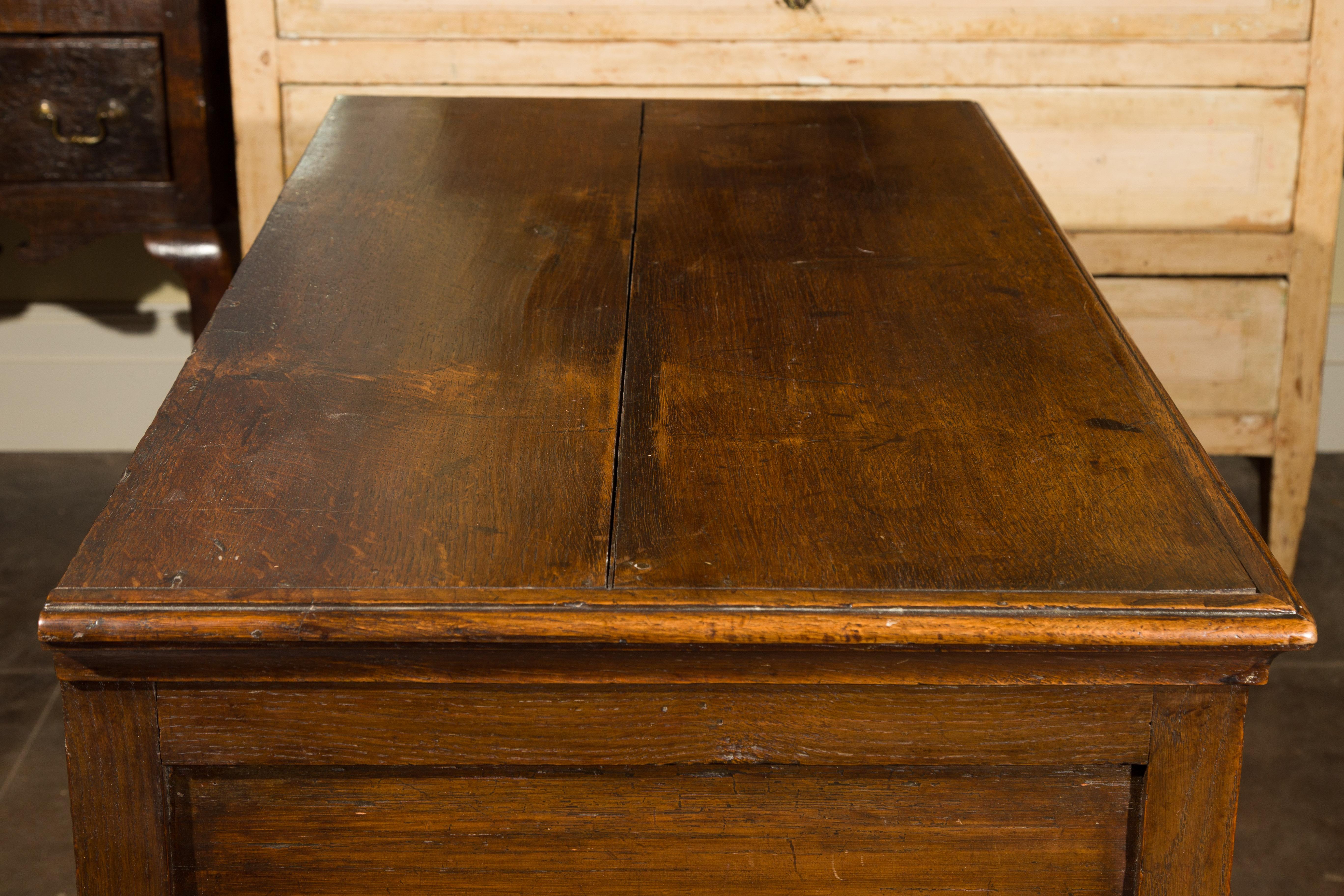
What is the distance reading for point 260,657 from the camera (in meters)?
0.66

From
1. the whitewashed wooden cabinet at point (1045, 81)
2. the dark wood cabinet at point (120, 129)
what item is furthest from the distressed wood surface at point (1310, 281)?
the dark wood cabinet at point (120, 129)

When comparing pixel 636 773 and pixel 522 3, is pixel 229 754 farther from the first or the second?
pixel 522 3

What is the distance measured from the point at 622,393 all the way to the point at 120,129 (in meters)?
1.31

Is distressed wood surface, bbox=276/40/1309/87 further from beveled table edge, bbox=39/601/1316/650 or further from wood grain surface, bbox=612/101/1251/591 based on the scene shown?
beveled table edge, bbox=39/601/1316/650

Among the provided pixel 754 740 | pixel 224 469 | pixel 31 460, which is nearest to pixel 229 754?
pixel 224 469

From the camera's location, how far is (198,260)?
76.0 inches

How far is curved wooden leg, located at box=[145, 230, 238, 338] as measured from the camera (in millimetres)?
1914

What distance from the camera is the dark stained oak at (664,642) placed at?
0.64 meters

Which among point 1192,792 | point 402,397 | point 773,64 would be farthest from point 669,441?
point 773,64

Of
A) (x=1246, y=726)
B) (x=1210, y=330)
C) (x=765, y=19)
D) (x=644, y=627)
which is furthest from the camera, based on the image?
(x=1210, y=330)

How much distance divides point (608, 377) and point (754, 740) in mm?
302

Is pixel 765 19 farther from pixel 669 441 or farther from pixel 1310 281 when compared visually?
pixel 669 441

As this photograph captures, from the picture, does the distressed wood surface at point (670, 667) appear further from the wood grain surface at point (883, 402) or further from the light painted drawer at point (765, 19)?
the light painted drawer at point (765, 19)

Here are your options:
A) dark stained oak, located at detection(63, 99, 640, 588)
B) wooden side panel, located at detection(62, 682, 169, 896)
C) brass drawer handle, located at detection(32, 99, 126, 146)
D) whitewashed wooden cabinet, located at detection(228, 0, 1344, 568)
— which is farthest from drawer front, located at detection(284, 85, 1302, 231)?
wooden side panel, located at detection(62, 682, 169, 896)
